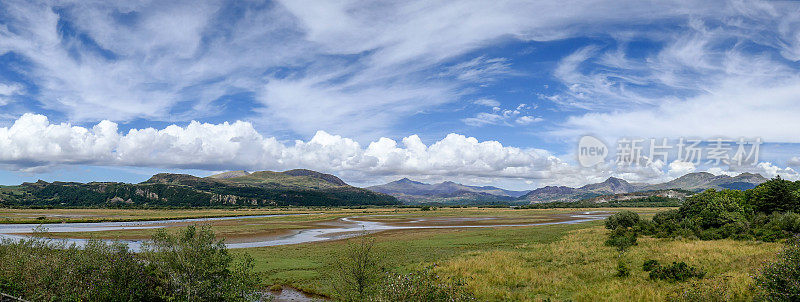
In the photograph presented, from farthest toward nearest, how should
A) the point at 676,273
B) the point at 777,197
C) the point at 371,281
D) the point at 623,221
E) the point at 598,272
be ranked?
1. the point at 623,221
2. the point at 777,197
3. the point at 598,272
4. the point at 676,273
5. the point at 371,281

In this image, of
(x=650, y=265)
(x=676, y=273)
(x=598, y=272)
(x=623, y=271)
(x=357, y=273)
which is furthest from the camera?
(x=598, y=272)

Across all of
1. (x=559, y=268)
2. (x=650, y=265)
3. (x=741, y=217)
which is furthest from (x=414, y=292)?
(x=741, y=217)

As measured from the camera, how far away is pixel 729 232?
41562mm

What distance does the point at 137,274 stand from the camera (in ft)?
59.3

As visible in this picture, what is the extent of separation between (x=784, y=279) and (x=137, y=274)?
2896cm

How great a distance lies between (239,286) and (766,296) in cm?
2324

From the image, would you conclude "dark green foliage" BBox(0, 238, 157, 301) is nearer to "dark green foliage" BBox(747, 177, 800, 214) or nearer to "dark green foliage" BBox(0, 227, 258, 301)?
"dark green foliage" BBox(0, 227, 258, 301)

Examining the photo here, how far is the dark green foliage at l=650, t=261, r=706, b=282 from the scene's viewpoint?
23.9 meters

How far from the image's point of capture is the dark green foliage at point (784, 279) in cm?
1467

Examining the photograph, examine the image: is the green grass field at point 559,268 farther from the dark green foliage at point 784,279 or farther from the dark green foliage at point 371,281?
the dark green foliage at point 784,279

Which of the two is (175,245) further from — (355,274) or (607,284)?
(607,284)

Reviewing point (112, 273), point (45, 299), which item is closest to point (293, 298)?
point (112, 273)

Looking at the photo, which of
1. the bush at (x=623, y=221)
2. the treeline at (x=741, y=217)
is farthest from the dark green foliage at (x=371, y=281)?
the bush at (x=623, y=221)

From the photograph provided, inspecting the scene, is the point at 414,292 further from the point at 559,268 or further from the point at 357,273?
the point at 559,268
